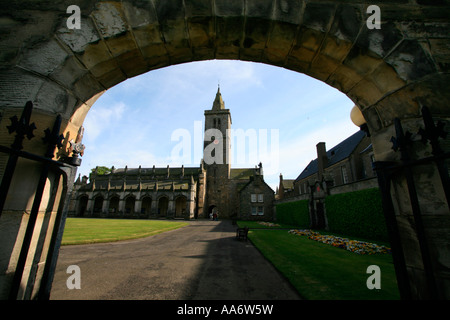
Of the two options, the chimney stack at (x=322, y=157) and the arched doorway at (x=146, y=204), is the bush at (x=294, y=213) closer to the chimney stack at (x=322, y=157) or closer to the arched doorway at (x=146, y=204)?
the chimney stack at (x=322, y=157)

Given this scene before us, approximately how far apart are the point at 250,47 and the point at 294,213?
84.7 ft

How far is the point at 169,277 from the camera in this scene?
208 inches

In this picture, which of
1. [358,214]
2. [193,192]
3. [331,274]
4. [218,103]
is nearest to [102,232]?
[331,274]

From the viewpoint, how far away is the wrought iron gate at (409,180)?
4.83ft

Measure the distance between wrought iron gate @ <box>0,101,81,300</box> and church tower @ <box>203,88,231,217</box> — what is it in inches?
1742

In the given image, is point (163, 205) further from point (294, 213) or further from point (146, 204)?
point (294, 213)

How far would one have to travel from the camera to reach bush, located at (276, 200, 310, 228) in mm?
21983

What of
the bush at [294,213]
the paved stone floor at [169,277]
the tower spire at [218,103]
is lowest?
the paved stone floor at [169,277]

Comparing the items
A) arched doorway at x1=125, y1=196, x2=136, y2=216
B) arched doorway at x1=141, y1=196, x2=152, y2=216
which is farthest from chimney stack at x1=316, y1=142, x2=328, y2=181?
arched doorway at x1=125, y1=196, x2=136, y2=216

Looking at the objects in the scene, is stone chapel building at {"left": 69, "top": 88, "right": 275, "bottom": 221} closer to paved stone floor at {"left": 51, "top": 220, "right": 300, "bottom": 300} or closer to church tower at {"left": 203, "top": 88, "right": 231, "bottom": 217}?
church tower at {"left": 203, "top": 88, "right": 231, "bottom": 217}

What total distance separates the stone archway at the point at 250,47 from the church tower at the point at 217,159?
44349mm

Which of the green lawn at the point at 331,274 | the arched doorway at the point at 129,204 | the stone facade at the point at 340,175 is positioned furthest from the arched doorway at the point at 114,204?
the green lawn at the point at 331,274

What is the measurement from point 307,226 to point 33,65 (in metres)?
23.5
